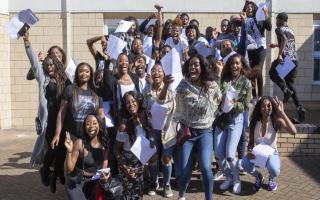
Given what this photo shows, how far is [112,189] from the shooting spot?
16.9ft

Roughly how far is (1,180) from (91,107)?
2.21 metres

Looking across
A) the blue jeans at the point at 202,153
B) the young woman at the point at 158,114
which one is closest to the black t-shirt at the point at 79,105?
the young woman at the point at 158,114

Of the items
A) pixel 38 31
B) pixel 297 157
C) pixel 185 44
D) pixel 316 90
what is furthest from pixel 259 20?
pixel 38 31

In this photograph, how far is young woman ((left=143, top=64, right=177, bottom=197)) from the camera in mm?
5680

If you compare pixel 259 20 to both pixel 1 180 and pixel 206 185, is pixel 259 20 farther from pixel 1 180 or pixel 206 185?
pixel 1 180

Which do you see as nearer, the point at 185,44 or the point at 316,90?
the point at 185,44

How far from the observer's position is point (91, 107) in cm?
584

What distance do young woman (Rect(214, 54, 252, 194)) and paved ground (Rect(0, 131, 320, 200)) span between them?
17.3 inches

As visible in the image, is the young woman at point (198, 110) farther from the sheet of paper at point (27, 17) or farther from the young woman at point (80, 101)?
the sheet of paper at point (27, 17)

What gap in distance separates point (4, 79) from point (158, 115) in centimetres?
721

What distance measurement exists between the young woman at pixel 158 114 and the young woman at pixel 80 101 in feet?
2.04

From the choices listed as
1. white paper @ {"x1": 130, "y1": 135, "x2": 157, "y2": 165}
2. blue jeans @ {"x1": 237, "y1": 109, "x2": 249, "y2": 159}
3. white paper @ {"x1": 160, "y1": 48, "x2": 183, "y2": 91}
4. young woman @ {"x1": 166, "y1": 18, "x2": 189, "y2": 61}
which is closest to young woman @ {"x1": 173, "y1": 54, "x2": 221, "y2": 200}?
white paper @ {"x1": 160, "y1": 48, "x2": 183, "y2": 91}

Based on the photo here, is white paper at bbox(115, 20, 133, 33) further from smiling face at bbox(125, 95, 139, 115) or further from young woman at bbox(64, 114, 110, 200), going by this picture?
young woman at bbox(64, 114, 110, 200)

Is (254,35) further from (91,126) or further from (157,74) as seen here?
(91,126)
